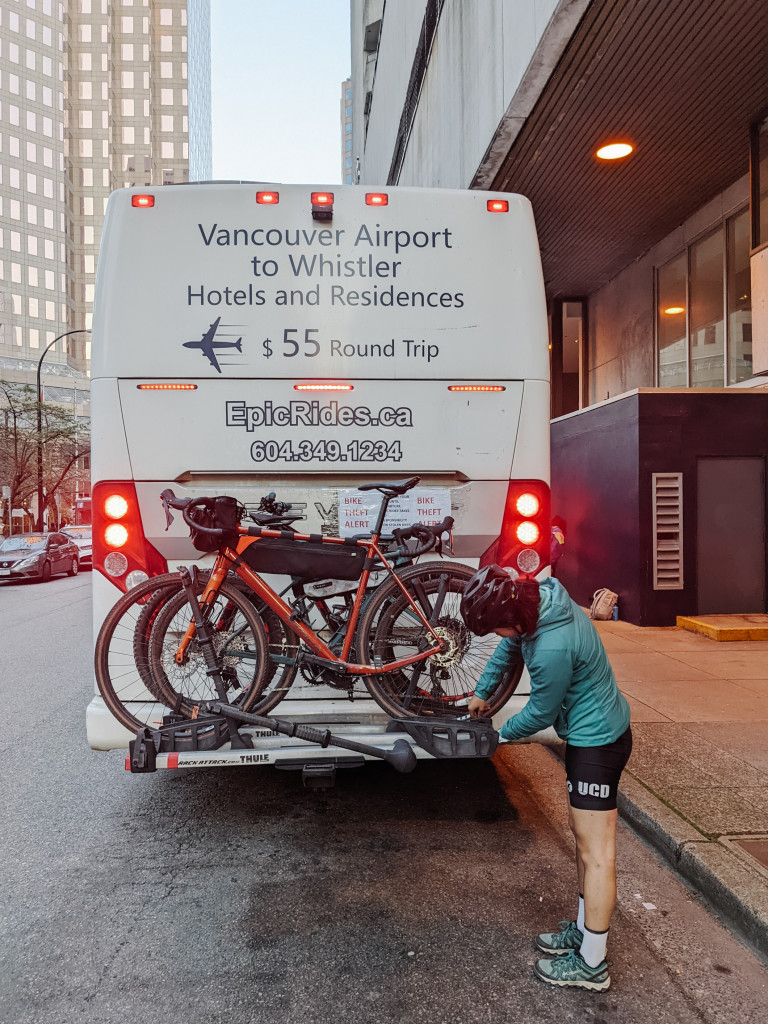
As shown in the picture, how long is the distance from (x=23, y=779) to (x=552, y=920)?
3759 millimetres

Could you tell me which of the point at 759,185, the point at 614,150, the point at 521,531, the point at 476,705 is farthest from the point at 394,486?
the point at 759,185

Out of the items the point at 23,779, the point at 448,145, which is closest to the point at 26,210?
the point at 448,145

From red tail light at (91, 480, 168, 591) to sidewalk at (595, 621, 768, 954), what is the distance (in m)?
3.04

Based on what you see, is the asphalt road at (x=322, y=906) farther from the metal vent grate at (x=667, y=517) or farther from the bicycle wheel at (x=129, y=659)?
the metal vent grate at (x=667, y=517)

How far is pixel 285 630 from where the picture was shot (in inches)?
154

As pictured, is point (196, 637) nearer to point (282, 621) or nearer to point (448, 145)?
point (282, 621)

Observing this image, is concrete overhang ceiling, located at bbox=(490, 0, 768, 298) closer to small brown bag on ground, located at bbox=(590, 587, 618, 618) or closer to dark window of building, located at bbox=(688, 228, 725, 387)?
dark window of building, located at bbox=(688, 228, 725, 387)

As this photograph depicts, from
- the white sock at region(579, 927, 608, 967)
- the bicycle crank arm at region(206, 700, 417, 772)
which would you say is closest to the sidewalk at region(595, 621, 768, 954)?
the white sock at region(579, 927, 608, 967)

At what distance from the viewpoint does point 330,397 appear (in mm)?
4086

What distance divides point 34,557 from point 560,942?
2293 centimetres

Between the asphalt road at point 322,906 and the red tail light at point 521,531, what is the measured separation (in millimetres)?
1520

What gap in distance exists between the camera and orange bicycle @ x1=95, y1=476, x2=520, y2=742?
12.5 ft

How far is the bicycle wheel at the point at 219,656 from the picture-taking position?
3.82 metres

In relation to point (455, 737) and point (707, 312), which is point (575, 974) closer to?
point (455, 737)
